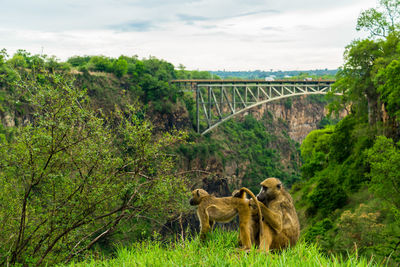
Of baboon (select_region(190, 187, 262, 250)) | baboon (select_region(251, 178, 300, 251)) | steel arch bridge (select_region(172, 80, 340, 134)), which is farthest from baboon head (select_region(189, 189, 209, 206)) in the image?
steel arch bridge (select_region(172, 80, 340, 134))

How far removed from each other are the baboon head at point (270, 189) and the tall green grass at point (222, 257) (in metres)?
0.72

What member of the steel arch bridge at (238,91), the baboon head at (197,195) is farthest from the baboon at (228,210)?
the steel arch bridge at (238,91)

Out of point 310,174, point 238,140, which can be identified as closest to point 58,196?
point 310,174

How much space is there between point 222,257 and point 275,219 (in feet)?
2.76

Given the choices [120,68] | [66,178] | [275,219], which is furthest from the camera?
[120,68]

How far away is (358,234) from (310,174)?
1673 cm

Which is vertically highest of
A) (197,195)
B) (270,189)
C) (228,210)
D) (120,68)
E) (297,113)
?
(120,68)

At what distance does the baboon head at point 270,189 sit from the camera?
5129 mm

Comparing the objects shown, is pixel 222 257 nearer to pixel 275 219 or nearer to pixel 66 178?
pixel 275 219

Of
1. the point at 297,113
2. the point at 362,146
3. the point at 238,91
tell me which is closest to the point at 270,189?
the point at 362,146

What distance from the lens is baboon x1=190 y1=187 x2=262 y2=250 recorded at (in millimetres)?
5023

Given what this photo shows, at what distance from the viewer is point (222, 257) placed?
484 centimetres

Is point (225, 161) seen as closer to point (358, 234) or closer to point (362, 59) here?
point (362, 59)

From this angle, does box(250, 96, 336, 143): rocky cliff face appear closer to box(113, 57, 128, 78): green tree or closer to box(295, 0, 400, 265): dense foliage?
box(113, 57, 128, 78): green tree
